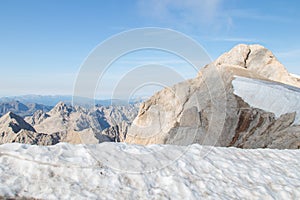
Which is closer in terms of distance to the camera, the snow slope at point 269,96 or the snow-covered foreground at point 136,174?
the snow-covered foreground at point 136,174

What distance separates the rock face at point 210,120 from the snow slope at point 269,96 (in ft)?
0.76

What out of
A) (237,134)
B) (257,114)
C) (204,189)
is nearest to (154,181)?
(204,189)

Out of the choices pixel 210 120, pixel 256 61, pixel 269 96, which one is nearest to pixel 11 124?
pixel 256 61

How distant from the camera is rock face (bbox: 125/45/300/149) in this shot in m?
19.7

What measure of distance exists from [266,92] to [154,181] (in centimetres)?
1871

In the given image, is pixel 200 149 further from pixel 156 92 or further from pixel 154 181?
pixel 156 92

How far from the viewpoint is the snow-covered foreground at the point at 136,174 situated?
5.68 m

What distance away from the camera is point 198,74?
2602 cm

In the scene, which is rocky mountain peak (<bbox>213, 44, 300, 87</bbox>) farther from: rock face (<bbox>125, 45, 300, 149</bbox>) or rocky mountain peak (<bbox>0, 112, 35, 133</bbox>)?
rocky mountain peak (<bbox>0, 112, 35, 133</bbox>)

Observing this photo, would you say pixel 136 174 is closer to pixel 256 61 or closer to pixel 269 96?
pixel 269 96

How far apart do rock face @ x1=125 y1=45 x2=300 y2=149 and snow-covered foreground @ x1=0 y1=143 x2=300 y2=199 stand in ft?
37.6

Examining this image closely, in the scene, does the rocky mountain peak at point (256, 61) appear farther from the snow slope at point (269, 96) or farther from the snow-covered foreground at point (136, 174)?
the snow-covered foreground at point (136, 174)

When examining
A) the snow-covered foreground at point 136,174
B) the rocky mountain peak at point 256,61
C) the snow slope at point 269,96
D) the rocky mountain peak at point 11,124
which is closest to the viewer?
the snow-covered foreground at point 136,174

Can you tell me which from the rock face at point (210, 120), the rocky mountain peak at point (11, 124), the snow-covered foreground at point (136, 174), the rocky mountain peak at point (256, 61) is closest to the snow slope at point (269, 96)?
the rock face at point (210, 120)
